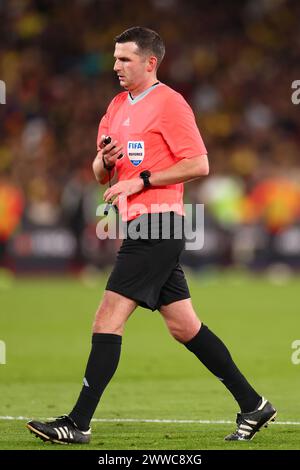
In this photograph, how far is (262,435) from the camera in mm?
7836

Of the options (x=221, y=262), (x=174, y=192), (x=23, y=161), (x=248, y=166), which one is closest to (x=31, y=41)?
(x=23, y=161)

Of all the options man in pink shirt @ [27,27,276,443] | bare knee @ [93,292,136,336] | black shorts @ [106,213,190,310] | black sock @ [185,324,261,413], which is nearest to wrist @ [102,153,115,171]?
man in pink shirt @ [27,27,276,443]

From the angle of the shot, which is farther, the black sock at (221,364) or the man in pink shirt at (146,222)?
the black sock at (221,364)

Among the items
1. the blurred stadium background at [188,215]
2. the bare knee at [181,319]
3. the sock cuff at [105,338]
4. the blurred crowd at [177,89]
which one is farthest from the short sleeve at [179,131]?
the blurred crowd at [177,89]

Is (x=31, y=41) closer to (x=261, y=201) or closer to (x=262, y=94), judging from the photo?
(x=262, y=94)

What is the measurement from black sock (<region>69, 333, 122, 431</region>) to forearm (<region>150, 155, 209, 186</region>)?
1.02 meters

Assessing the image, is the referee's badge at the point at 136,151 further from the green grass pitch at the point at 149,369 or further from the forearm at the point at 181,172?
the green grass pitch at the point at 149,369

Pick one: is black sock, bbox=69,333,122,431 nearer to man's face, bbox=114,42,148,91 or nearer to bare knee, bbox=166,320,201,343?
bare knee, bbox=166,320,201,343

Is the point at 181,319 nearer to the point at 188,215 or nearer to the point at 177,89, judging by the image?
the point at 188,215

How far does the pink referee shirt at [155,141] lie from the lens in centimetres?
740

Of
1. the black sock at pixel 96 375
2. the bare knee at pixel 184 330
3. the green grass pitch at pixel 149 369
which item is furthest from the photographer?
the green grass pitch at pixel 149 369

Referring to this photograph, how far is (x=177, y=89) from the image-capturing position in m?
29.5

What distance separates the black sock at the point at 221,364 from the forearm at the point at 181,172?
1.03m
